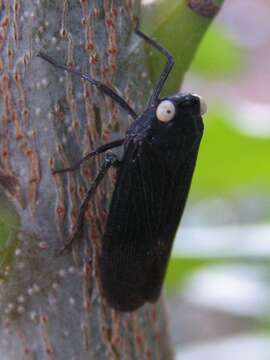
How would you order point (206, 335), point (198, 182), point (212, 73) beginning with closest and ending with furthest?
point (198, 182) < point (212, 73) < point (206, 335)

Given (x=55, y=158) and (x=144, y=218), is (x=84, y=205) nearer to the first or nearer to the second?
(x=55, y=158)

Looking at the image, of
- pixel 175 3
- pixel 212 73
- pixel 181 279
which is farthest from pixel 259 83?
pixel 175 3

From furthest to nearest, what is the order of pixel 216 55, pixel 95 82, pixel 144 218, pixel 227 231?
pixel 216 55
pixel 227 231
pixel 144 218
pixel 95 82

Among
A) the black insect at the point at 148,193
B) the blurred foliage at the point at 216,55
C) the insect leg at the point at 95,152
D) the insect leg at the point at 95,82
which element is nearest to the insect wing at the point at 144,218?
the black insect at the point at 148,193

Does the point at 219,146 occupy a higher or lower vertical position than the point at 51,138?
lower

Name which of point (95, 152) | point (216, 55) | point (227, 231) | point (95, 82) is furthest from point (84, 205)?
point (216, 55)

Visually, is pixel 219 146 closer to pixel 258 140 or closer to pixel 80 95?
pixel 258 140

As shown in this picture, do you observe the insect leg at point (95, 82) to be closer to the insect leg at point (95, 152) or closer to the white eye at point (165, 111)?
the insect leg at point (95, 152)
